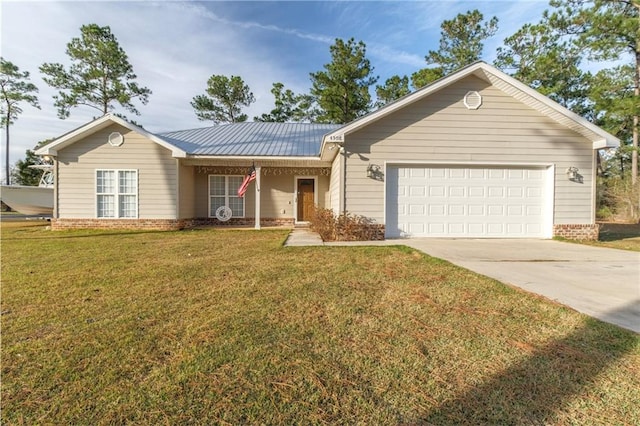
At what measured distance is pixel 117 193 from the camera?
10.9 meters

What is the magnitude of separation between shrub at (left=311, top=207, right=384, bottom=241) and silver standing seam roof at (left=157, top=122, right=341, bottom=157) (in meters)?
3.86

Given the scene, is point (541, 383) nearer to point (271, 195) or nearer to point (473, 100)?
point (473, 100)

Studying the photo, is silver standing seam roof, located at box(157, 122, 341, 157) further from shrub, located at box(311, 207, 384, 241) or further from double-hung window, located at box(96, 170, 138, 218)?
shrub, located at box(311, 207, 384, 241)

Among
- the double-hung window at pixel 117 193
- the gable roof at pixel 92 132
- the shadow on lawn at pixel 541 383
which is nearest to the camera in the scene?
the shadow on lawn at pixel 541 383

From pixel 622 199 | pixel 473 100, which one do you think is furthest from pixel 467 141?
pixel 622 199

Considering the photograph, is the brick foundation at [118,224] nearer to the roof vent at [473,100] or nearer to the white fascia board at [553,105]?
the roof vent at [473,100]

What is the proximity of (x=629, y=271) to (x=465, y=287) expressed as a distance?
131 inches

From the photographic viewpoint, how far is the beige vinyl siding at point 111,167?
10.8m

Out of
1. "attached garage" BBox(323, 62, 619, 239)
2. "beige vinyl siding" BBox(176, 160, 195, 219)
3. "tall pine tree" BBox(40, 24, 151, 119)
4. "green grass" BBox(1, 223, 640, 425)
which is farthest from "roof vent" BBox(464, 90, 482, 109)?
"tall pine tree" BBox(40, 24, 151, 119)

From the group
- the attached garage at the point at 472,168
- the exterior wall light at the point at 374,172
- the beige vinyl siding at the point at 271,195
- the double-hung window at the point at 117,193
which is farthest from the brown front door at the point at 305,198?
the double-hung window at the point at 117,193

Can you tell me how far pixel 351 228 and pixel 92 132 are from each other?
1018cm

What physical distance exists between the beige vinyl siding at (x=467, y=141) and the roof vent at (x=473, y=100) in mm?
117

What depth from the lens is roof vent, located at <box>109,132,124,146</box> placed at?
10.8m

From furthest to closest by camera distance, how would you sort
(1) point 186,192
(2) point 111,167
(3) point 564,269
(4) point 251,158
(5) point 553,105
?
1. (1) point 186,192
2. (4) point 251,158
3. (2) point 111,167
4. (5) point 553,105
5. (3) point 564,269
